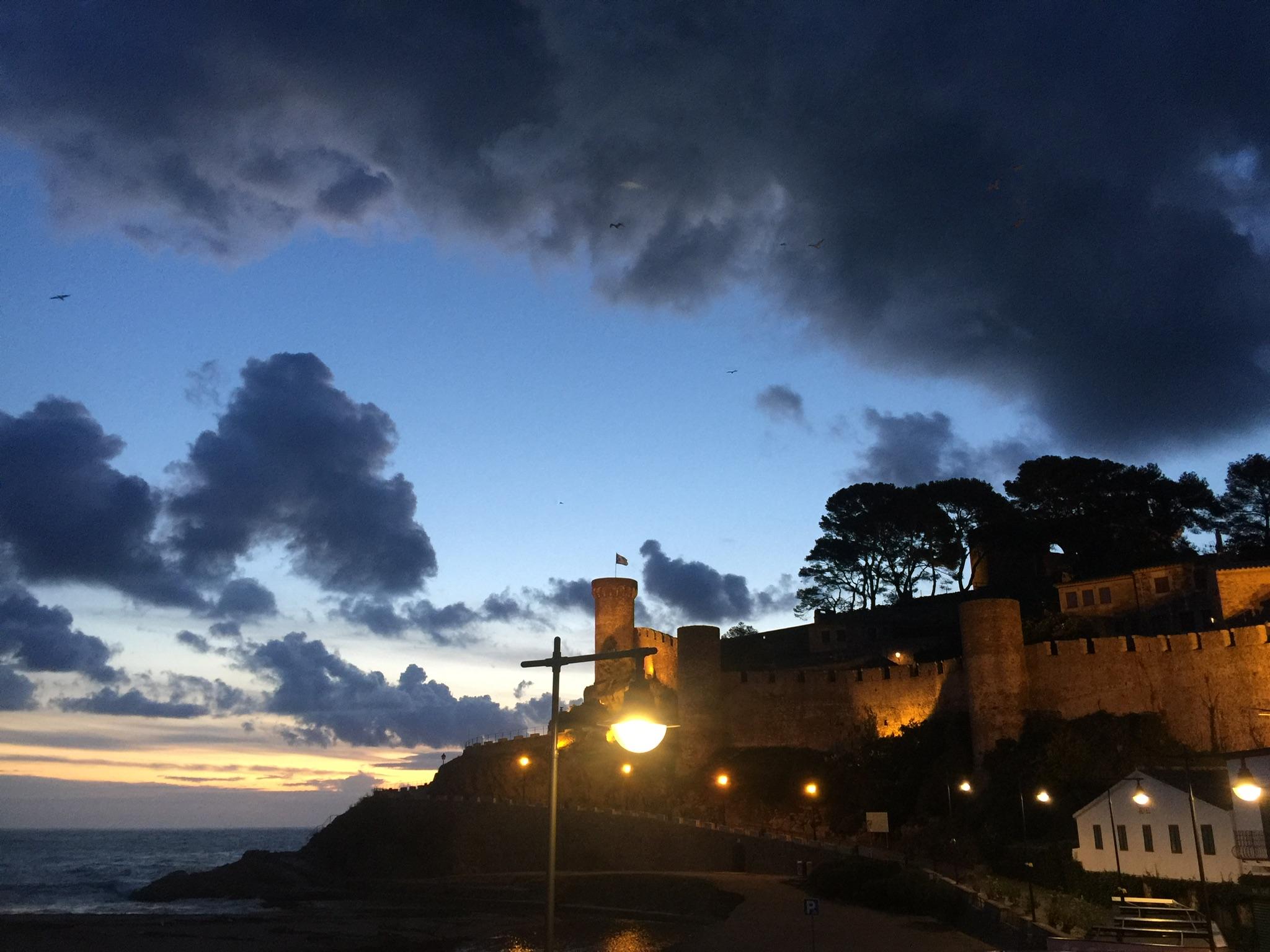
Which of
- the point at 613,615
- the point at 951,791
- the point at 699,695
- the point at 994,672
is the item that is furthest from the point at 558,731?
the point at 613,615

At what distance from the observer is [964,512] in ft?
241

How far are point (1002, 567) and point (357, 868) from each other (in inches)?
1912

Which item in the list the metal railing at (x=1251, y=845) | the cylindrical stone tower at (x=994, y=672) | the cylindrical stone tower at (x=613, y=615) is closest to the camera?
the metal railing at (x=1251, y=845)

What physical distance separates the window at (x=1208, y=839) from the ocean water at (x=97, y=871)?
44052 mm

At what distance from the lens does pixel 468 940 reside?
3631 centimetres

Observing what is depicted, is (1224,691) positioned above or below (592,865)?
above

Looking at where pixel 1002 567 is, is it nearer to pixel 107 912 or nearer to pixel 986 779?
pixel 986 779

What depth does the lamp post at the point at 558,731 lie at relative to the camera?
907 centimetres

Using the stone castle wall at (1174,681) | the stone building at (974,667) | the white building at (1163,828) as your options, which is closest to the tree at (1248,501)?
the stone building at (974,667)

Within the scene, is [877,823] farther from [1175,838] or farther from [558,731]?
[558,731]

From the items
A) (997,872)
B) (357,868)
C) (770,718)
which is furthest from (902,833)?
(357,868)

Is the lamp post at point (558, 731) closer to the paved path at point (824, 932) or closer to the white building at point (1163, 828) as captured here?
the paved path at point (824, 932)

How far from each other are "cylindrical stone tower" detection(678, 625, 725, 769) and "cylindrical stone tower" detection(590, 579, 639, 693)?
13156mm

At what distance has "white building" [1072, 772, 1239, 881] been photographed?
29.0m
